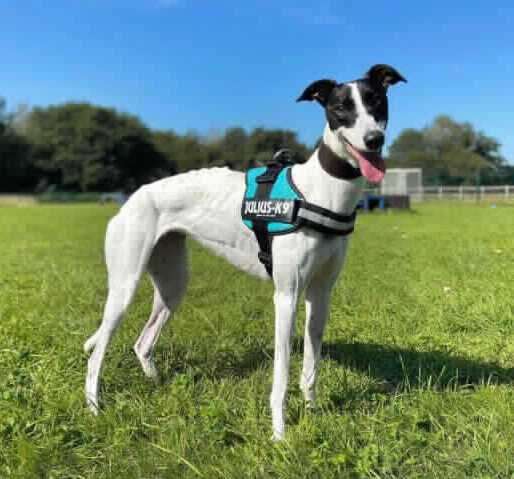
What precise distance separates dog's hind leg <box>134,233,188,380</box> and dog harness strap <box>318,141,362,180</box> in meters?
1.35

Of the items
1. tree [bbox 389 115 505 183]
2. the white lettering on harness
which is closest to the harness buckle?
the white lettering on harness

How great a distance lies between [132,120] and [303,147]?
26252 millimetres

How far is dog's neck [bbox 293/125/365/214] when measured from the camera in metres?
2.65

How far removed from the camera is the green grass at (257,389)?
240 cm

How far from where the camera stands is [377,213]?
2322 cm

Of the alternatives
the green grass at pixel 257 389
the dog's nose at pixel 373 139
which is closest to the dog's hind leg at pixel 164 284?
the green grass at pixel 257 389

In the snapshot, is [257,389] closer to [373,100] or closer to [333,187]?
[333,187]

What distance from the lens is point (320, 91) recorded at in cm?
269

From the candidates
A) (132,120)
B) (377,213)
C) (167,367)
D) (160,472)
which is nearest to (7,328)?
(167,367)

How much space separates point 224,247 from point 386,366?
1452mm

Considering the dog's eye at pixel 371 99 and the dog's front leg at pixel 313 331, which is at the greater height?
the dog's eye at pixel 371 99

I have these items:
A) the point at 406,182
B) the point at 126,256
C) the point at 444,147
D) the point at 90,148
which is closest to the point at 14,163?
the point at 90,148

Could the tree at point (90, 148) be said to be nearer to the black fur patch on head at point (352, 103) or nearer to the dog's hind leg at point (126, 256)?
the dog's hind leg at point (126, 256)

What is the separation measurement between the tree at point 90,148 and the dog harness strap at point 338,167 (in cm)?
6451
